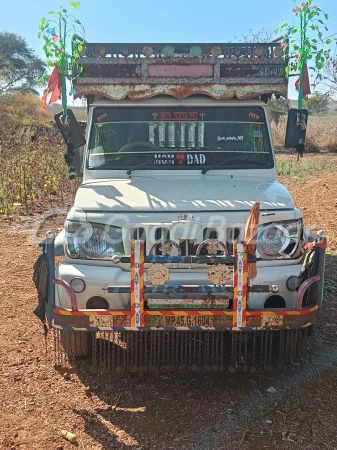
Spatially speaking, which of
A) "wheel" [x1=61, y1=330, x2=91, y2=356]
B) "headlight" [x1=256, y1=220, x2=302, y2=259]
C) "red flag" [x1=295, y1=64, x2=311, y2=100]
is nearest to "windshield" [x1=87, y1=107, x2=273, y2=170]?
"red flag" [x1=295, y1=64, x2=311, y2=100]

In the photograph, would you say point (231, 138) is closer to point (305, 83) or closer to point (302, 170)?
point (305, 83)

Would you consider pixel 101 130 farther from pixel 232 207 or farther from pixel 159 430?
pixel 159 430

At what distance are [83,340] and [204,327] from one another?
1.07 m

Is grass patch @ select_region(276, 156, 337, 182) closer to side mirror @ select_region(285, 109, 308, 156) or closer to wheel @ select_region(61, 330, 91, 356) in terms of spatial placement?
side mirror @ select_region(285, 109, 308, 156)

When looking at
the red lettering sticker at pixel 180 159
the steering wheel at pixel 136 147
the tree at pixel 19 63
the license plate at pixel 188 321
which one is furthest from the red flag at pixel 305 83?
the tree at pixel 19 63

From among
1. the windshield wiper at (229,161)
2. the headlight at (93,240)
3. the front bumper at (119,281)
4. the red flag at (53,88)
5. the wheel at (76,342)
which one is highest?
the red flag at (53,88)

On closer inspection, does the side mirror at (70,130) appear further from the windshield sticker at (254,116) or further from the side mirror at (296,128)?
the side mirror at (296,128)

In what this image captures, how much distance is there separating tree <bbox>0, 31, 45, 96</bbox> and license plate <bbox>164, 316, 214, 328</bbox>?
32.1 metres

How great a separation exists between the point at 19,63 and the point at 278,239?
36.2m

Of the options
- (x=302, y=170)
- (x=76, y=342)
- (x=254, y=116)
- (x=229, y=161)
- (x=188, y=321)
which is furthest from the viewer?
(x=302, y=170)

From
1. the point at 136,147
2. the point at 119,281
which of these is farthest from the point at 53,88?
the point at 119,281

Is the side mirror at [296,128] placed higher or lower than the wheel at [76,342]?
higher

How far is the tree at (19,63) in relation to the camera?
112 ft

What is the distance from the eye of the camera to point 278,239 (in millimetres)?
3703
